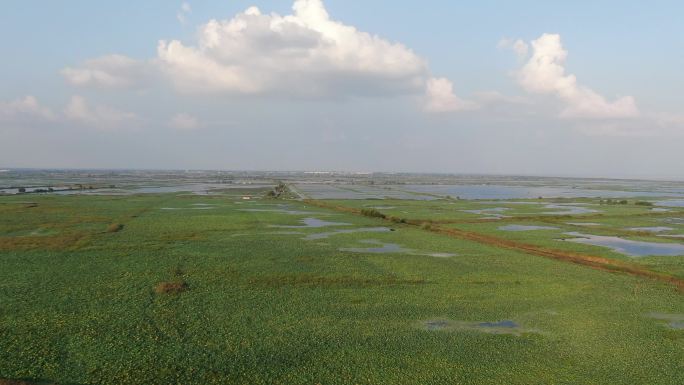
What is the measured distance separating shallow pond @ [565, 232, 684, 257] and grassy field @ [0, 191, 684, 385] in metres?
2.73

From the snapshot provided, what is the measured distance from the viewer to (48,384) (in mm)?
11031

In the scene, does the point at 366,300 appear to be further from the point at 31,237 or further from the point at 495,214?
the point at 495,214

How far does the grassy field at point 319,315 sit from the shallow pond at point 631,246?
2730 mm

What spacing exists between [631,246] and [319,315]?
2709 cm

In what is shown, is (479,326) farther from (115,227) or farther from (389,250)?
(115,227)

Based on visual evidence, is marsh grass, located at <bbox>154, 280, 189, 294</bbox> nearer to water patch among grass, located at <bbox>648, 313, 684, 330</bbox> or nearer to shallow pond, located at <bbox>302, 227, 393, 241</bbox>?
shallow pond, located at <bbox>302, 227, 393, 241</bbox>

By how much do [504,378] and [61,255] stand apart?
2383cm

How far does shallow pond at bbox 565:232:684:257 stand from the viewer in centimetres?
2973

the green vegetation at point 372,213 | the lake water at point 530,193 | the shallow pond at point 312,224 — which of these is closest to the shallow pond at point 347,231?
the shallow pond at point 312,224

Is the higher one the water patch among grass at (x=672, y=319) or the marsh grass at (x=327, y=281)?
the marsh grass at (x=327, y=281)

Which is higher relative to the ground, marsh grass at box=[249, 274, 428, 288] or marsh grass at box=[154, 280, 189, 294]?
marsh grass at box=[154, 280, 189, 294]

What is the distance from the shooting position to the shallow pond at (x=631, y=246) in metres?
29.7

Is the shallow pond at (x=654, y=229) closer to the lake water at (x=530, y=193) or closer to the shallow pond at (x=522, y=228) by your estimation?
the shallow pond at (x=522, y=228)

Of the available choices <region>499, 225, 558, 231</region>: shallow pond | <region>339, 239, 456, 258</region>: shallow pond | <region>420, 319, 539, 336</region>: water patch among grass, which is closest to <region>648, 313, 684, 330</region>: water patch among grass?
<region>420, 319, 539, 336</region>: water patch among grass
